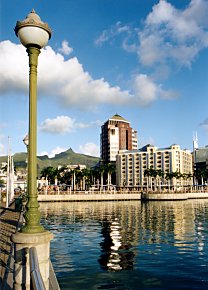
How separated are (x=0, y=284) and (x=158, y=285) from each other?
8.84 m

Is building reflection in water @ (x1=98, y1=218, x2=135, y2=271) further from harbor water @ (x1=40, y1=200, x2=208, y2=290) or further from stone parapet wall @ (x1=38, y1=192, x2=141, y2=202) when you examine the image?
stone parapet wall @ (x1=38, y1=192, x2=141, y2=202)

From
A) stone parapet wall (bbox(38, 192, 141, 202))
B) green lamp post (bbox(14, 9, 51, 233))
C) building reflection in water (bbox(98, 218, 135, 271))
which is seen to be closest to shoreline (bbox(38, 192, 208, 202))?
stone parapet wall (bbox(38, 192, 141, 202))

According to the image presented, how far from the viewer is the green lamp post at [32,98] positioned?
899cm

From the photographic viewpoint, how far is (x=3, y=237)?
20.2 meters

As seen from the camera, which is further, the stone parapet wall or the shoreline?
the shoreline

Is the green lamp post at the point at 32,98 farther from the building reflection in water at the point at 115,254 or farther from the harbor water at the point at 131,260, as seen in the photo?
the building reflection in water at the point at 115,254

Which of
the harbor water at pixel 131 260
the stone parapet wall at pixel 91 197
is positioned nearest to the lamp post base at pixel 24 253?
the harbor water at pixel 131 260

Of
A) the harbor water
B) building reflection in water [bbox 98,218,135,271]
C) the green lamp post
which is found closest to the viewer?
the green lamp post

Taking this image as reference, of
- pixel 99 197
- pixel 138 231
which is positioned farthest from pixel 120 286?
pixel 99 197

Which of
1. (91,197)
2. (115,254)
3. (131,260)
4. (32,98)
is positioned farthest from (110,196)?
(32,98)

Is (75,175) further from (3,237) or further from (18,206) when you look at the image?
(3,237)

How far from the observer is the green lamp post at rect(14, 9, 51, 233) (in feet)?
29.5

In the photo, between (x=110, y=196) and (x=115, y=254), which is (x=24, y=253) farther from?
(x=110, y=196)

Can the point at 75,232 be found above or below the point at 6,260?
below
